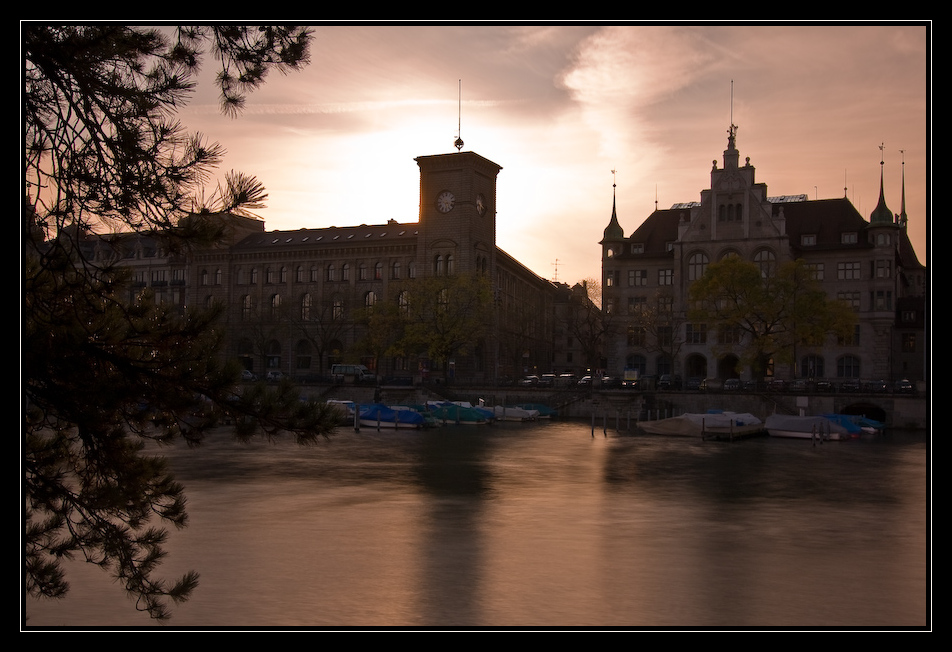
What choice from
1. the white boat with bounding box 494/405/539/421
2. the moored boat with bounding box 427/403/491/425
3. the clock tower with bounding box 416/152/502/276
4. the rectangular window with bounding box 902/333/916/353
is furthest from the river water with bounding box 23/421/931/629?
the clock tower with bounding box 416/152/502/276

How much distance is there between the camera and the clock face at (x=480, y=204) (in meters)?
104

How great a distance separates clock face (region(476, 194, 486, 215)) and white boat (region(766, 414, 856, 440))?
51.4m

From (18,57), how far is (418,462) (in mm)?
37260

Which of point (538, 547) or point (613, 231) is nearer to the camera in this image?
point (538, 547)

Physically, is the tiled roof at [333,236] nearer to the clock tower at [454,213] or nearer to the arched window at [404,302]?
the clock tower at [454,213]

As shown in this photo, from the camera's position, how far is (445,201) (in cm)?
10400

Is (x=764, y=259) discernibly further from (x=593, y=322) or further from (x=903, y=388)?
(x=903, y=388)

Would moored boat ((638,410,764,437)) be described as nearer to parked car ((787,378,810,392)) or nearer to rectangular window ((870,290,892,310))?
parked car ((787,378,810,392))

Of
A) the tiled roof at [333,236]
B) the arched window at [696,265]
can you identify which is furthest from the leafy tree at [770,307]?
the tiled roof at [333,236]

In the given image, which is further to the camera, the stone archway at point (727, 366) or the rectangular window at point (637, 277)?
the rectangular window at point (637, 277)

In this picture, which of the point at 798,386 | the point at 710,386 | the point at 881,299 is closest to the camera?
the point at 798,386

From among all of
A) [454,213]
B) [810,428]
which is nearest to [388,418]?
[810,428]

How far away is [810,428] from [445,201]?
5525 centimetres

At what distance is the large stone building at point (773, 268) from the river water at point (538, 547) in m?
45.7
